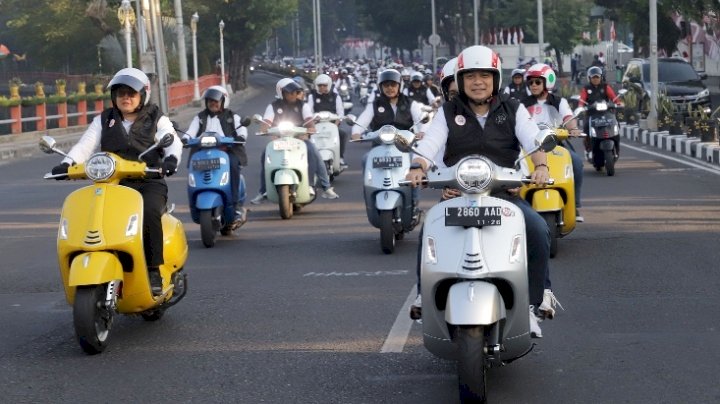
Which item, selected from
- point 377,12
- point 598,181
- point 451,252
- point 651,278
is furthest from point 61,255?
point 377,12

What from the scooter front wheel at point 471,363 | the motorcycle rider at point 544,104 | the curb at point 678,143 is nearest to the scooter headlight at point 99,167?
the scooter front wheel at point 471,363

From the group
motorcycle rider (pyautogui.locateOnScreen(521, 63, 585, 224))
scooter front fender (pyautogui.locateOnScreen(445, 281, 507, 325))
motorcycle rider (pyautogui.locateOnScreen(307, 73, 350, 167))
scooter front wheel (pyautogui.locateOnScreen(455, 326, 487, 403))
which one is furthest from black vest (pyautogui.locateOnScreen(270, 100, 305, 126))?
scooter front wheel (pyautogui.locateOnScreen(455, 326, 487, 403))

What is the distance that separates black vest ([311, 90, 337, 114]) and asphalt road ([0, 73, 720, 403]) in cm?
A: 621

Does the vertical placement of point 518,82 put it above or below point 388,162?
above

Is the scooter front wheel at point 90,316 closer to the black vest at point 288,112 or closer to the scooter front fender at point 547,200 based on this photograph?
the scooter front fender at point 547,200

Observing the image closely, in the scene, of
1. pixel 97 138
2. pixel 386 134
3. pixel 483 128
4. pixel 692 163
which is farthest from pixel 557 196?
pixel 692 163

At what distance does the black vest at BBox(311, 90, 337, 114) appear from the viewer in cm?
2205

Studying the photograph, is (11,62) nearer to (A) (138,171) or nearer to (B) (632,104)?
(B) (632,104)

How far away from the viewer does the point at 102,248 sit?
28.1 feet

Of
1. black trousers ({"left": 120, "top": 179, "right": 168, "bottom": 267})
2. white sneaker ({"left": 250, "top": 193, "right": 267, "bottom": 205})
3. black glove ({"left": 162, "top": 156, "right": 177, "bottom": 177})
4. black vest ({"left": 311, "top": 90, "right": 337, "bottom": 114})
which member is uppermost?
black vest ({"left": 311, "top": 90, "right": 337, "bottom": 114})

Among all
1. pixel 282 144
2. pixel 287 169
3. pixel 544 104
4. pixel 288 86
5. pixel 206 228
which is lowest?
pixel 206 228

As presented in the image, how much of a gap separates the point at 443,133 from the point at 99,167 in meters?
2.24

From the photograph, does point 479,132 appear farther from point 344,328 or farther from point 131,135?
point 131,135

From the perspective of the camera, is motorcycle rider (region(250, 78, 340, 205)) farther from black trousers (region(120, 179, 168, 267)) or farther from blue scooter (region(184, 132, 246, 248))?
black trousers (region(120, 179, 168, 267))
